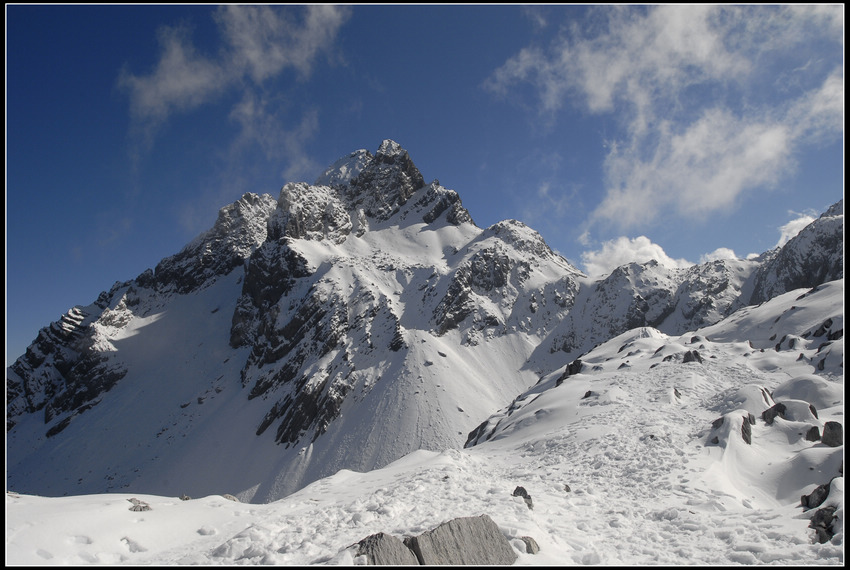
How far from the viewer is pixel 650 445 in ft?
64.9

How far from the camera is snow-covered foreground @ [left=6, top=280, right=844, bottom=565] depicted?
Answer: 1020cm

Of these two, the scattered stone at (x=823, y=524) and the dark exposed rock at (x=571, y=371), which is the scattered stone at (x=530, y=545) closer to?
the scattered stone at (x=823, y=524)

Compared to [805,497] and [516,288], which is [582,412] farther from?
[516,288]

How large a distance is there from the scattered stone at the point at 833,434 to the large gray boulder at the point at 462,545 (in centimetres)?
1629

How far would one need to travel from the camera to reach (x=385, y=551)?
8672mm

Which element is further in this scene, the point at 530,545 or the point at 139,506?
the point at 139,506

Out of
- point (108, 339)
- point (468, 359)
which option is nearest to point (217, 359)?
point (108, 339)

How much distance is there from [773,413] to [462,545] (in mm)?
20586

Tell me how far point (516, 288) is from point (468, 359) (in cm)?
2988

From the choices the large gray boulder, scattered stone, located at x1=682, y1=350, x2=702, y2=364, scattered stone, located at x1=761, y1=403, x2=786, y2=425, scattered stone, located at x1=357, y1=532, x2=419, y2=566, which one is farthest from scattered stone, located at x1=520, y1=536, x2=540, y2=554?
scattered stone, located at x1=682, y1=350, x2=702, y2=364

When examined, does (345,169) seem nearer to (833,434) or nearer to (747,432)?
(747,432)

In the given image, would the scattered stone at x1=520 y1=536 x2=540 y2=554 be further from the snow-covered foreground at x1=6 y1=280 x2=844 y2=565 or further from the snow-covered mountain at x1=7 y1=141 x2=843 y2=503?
the snow-covered mountain at x1=7 y1=141 x2=843 y2=503

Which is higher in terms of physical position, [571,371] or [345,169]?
[345,169]

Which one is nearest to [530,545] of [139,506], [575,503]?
[575,503]
